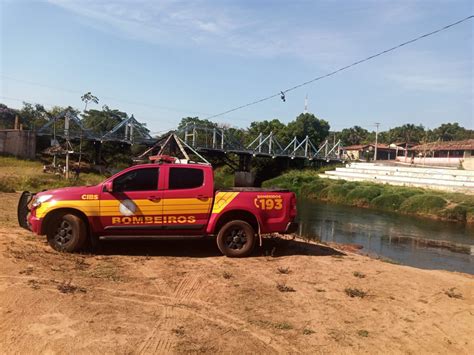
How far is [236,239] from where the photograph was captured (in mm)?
8555

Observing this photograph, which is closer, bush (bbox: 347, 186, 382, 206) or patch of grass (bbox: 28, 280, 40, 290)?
patch of grass (bbox: 28, 280, 40, 290)

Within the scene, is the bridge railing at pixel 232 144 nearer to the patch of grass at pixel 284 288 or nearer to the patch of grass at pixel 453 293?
the patch of grass at pixel 453 293

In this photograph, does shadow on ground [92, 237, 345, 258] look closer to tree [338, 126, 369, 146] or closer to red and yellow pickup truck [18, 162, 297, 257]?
red and yellow pickup truck [18, 162, 297, 257]

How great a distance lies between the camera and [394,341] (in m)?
5.02

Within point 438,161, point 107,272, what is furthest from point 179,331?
point 438,161

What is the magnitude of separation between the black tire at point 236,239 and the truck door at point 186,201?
0.39 meters

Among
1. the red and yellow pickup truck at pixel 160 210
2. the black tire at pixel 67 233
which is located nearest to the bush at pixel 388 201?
the red and yellow pickup truck at pixel 160 210

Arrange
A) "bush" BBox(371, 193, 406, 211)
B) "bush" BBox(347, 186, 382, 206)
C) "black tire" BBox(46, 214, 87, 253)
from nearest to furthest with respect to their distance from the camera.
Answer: "black tire" BBox(46, 214, 87, 253) → "bush" BBox(371, 193, 406, 211) → "bush" BBox(347, 186, 382, 206)

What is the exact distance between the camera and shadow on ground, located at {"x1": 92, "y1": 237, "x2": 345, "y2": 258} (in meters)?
8.55

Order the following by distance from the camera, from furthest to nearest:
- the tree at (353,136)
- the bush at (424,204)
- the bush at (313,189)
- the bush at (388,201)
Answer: the tree at (353,136), the bush at (313,189), the bush at (388,201), the bush at (424,204)

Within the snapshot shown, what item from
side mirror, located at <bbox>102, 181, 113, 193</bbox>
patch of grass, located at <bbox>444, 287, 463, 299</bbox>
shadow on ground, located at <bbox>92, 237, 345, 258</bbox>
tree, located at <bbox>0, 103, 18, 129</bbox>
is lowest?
patch of grass, located at <bbox>444, 287, 463, 299</bbox>

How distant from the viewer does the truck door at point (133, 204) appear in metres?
8.17

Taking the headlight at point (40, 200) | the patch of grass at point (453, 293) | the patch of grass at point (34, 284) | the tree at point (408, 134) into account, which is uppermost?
the tree at point (408, 134)

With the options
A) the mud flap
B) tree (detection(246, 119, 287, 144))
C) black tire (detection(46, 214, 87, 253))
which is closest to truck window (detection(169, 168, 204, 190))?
black tire (detection(46, 214, 87, 253))
